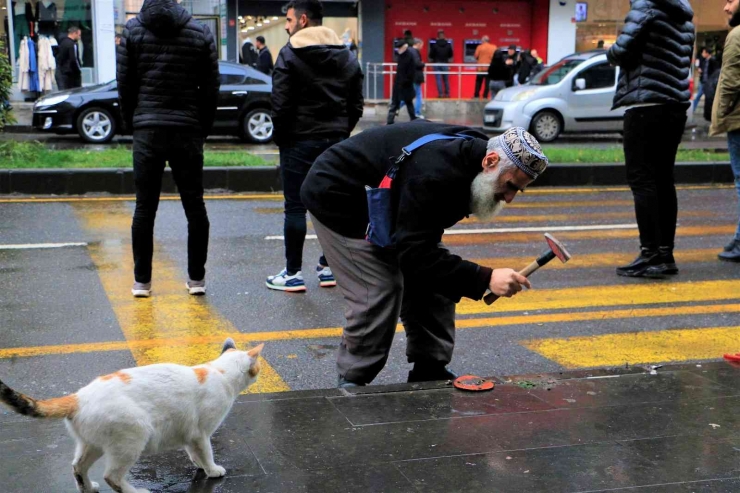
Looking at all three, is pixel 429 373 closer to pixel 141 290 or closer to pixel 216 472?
pixel 216 472

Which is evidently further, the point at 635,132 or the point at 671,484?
the point at 635,132

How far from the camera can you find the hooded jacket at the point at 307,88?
20.2 ft

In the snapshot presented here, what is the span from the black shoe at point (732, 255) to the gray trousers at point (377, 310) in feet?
13.7

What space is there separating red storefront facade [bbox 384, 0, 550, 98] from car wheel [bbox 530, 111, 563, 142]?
10387 mm

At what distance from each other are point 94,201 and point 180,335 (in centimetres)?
509

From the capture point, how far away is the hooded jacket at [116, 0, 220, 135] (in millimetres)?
5828

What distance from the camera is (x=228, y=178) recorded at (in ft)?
36.7

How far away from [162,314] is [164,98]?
1371 millimetres

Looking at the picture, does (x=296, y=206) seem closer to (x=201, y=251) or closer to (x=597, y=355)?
(x=201, y=251)

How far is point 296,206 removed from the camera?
6293mm

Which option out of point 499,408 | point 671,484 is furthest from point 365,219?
point 671,484

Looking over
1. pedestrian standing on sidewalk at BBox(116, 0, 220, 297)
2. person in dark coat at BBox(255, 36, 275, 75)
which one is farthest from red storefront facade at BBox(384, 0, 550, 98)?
pedestrian standing on sidewalk at BBox(116, 0, 220, 297)

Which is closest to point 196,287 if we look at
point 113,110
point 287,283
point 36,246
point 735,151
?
point 287,283

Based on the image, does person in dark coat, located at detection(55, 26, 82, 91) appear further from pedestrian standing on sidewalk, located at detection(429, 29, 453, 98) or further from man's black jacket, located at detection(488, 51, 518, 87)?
man's black jacket, located at detection(488, 51, 518, 87)
